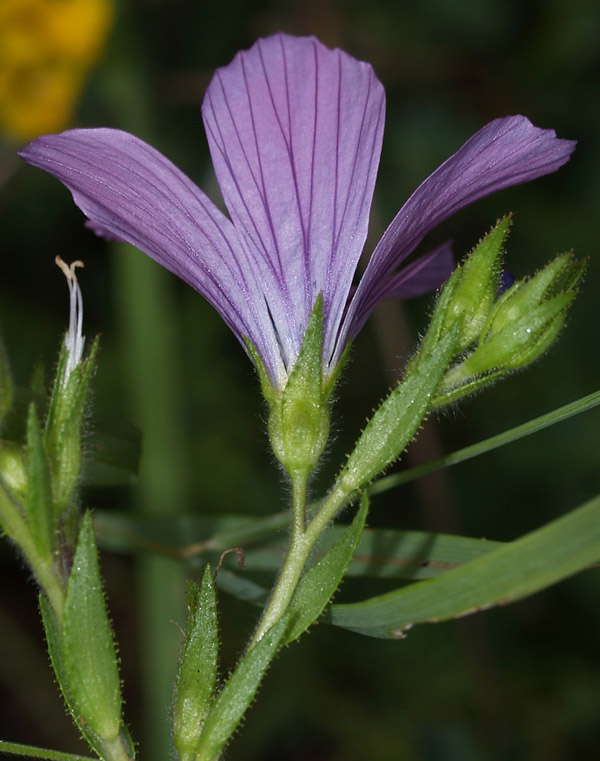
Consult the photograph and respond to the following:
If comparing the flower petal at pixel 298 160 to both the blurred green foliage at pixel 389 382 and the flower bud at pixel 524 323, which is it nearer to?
the flower bud at pixel 524 323

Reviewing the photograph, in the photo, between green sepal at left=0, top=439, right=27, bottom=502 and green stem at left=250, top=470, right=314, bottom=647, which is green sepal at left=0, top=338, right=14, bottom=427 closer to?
green sepal at left=0, top=439, right=27, bottom=502

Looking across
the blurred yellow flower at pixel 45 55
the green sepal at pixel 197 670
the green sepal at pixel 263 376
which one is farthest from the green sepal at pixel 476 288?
→ the blurred yellow flower at pixel 45 55

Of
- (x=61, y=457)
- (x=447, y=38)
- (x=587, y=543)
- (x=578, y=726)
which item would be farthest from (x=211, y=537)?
(x=447, y=38)

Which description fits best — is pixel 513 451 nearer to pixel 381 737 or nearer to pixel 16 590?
pixel 381 737

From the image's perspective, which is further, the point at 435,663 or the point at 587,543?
the point at 435,663

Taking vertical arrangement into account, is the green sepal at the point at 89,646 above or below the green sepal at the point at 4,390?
below

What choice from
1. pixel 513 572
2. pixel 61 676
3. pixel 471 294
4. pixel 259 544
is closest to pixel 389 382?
pixel 259 544
